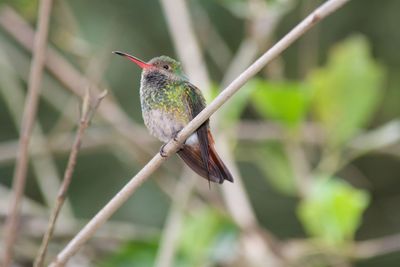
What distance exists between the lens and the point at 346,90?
2836 mm

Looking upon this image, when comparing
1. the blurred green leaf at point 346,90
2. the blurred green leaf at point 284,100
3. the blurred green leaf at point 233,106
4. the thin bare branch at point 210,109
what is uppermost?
the blurred green leaf at point 346,90

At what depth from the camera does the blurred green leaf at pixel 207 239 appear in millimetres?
2523

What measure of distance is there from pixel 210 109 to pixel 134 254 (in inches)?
51.3

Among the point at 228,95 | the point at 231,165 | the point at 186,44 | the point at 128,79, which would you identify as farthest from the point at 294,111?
the point at 128,79

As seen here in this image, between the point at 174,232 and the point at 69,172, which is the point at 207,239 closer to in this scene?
the point at 174,232

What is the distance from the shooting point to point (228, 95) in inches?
54.5

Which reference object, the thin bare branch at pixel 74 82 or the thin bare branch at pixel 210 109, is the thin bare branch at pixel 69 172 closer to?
the thin bare branch at pixel 210 109

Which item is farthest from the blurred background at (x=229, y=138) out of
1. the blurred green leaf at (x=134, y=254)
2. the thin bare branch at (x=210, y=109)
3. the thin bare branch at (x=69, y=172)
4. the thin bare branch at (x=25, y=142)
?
the thin bare branch at (x=210, y=109)

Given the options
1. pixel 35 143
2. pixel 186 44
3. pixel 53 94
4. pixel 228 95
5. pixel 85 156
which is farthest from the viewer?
pixel 85 156

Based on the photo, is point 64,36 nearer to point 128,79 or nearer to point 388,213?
point 128,79

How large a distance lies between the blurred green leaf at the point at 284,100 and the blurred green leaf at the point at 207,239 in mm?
416

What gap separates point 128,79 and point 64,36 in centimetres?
143

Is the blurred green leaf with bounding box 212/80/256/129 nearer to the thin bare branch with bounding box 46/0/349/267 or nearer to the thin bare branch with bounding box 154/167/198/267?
the thin bare branch with bounding box 154/167/198/267

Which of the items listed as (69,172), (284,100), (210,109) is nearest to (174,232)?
(284,100)
